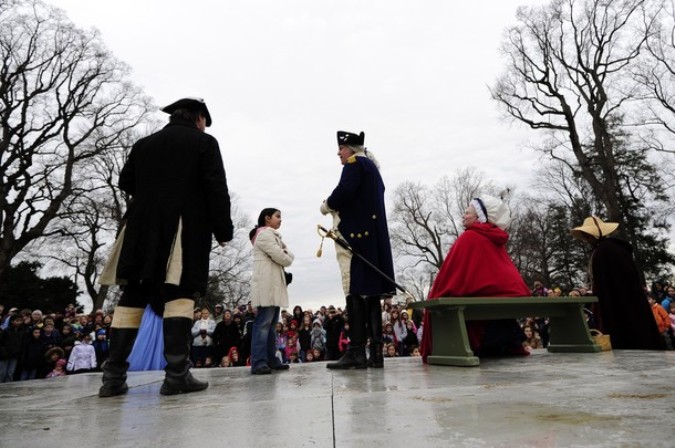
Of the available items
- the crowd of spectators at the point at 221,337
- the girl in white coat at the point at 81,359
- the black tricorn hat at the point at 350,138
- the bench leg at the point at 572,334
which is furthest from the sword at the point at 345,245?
the girl in white coat at the point at 81,359

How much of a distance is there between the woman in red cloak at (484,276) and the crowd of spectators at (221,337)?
397cm

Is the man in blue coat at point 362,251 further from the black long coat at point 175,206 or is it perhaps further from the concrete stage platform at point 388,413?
the black long coat at point 175,206

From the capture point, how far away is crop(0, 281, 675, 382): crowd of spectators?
365 inches

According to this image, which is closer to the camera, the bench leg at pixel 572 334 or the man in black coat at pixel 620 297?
the bench leg at pixel 572 334

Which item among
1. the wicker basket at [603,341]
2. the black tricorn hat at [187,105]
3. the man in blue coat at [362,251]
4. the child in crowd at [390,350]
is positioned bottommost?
the wicker basket at [603,341]

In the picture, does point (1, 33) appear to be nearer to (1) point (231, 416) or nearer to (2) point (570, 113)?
(1) point (231, 416)

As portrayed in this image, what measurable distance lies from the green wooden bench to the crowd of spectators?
3.57 meters

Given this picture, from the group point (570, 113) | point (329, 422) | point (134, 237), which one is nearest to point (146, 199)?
Answer: point (134, 237)

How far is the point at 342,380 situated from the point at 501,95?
22.2 meters

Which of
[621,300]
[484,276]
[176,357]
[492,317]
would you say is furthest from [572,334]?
[176,357]

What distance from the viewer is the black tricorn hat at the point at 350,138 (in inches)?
186

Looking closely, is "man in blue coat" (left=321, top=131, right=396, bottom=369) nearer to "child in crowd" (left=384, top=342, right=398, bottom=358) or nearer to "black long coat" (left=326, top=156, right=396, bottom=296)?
"black long coat" (left=326, top=156, right=396, bottom=296)

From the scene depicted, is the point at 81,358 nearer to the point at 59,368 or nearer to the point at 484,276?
the point at 59,368

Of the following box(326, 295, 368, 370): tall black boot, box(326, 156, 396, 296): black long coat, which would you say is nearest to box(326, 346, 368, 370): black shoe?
box(326, 295, 368, 370): tall black boot
